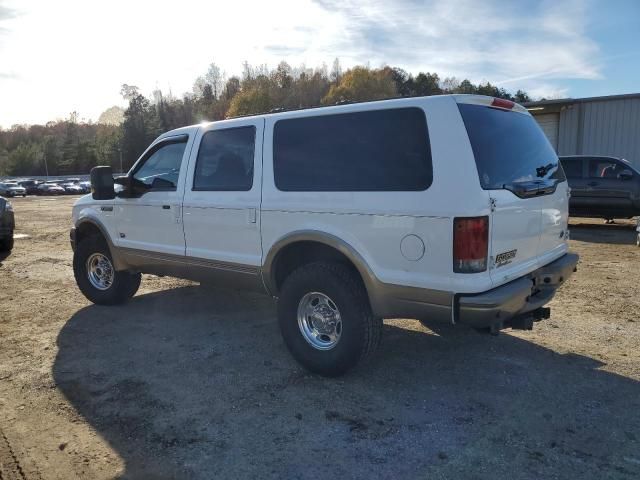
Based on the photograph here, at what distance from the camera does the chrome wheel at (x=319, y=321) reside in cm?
416

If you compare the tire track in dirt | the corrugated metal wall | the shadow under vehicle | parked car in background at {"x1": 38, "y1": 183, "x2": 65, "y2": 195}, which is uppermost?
the corrugated metal wall

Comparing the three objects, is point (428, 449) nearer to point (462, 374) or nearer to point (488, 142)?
point (462, 374)

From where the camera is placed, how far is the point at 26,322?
586 centimetres

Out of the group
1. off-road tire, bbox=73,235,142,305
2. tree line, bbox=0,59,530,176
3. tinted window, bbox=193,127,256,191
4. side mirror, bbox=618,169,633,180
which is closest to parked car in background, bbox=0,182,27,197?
tree line, bbox=0,59,530,176

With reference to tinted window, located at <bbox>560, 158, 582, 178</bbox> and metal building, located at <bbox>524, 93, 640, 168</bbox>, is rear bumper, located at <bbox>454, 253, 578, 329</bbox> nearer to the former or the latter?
tinted window, located at <bbox>560, 158, 582, 178</bbox>

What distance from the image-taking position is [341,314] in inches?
155

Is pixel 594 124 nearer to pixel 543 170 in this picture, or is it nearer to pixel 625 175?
pixel 625 175

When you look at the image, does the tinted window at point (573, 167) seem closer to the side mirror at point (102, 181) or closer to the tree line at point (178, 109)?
the side mirror at point (102, 181)

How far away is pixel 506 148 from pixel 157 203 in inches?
134

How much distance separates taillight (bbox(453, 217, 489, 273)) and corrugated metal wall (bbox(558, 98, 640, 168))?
1761 centimetres

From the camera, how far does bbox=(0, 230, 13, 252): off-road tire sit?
10.5 meters

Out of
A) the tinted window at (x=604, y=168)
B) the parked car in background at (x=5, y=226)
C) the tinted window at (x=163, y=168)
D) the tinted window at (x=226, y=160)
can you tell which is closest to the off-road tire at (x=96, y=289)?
the tinted window at (x=163, y=168)

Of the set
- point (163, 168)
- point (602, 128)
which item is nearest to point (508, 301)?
point (163, 168)

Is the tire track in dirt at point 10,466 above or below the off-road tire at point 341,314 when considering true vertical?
below
